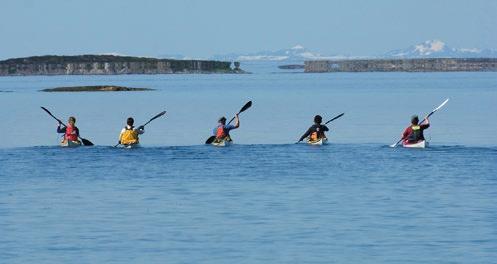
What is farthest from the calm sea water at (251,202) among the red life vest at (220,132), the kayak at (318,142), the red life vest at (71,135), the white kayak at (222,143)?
the red life vest at (71,135)

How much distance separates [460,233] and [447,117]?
60057 millimetres

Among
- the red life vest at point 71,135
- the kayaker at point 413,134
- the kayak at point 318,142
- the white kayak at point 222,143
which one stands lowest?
the kayak at point 318,142

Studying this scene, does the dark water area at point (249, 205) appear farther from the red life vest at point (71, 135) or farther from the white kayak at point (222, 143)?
the white kayak at point (222, 143)

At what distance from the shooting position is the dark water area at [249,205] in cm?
2938

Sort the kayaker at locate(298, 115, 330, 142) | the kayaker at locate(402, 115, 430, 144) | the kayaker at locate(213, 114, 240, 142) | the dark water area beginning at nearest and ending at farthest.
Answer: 1. the dark water area
2. the kayaker at locate(402, 115, 430, 144)
3. the kayaker at locate(213, 114, 240, 142)
4. the kayaker at locate(298, 115, 330, 142)

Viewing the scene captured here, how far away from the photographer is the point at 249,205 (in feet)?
121

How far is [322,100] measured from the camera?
137 m

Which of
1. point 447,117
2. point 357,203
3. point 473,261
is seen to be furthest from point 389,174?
point 447,117

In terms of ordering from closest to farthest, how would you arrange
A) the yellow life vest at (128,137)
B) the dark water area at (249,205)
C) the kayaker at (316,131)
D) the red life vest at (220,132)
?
1. the dark water area at (249,205)
2. the yellow life vest at (128,137)
3. the red life vest at (220,132)
4. the kayaker at (316,131)

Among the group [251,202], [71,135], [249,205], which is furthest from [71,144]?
[249,205]

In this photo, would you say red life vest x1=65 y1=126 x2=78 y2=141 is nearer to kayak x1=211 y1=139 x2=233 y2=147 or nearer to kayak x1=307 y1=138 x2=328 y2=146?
kayak x1=211 y1=139 x2=233 y2=147

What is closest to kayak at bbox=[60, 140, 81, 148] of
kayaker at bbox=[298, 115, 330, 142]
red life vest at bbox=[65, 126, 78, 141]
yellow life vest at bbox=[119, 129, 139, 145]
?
red life vest at bbox=[65, 126, 78, 141]

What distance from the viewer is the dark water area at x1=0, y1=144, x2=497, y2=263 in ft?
96.4

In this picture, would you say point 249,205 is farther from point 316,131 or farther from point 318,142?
point 318,142
